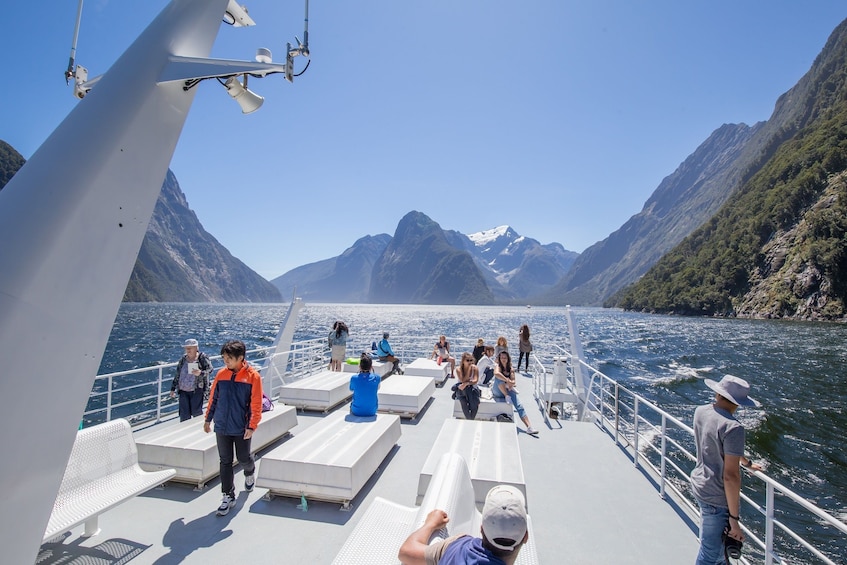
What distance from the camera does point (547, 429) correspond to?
719cm

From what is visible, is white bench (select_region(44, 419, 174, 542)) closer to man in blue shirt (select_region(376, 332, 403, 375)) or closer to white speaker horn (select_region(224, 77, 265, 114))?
white speaker horn (select_region(224, 77, 265, 114))

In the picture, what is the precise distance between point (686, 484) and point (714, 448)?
351 inches

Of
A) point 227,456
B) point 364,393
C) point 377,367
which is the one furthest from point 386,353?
point 227,456

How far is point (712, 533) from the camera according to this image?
2959 millimetres

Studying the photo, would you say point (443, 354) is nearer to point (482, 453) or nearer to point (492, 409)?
point (492, 409)

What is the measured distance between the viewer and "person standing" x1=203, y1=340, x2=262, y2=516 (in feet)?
13.2

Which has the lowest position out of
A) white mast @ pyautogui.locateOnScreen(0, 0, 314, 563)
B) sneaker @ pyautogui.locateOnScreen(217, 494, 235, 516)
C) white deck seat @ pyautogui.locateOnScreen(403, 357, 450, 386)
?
sneaker @ pyautogui.locateOnScreen(217, 494, 235, 516)

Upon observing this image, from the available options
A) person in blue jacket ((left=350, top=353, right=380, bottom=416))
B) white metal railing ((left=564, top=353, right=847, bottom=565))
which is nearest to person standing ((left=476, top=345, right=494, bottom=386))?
white metal railing ((left=564, top=353, right=847, bottom=565))

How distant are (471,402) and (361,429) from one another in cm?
218

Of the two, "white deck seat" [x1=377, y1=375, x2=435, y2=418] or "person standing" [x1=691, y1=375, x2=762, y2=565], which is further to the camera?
"white deck seat" [x1=377, y1=375, x2=435, y2=418]

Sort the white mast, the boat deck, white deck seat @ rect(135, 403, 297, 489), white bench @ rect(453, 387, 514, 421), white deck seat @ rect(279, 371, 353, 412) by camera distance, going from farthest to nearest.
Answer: white deck seat @ rect(279, 371, 353, 412) < white bench @ rect(453, 387, 514, 421) < white deck seat @ rect(135, 403, 297, 489) < the boat deck < the white mast

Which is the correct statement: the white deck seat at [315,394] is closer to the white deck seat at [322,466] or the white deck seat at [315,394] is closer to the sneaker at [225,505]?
the white deck seat at [322,466]

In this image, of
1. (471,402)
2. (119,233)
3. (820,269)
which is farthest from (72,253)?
(820,269)

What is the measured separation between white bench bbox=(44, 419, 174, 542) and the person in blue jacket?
7.86 feet
